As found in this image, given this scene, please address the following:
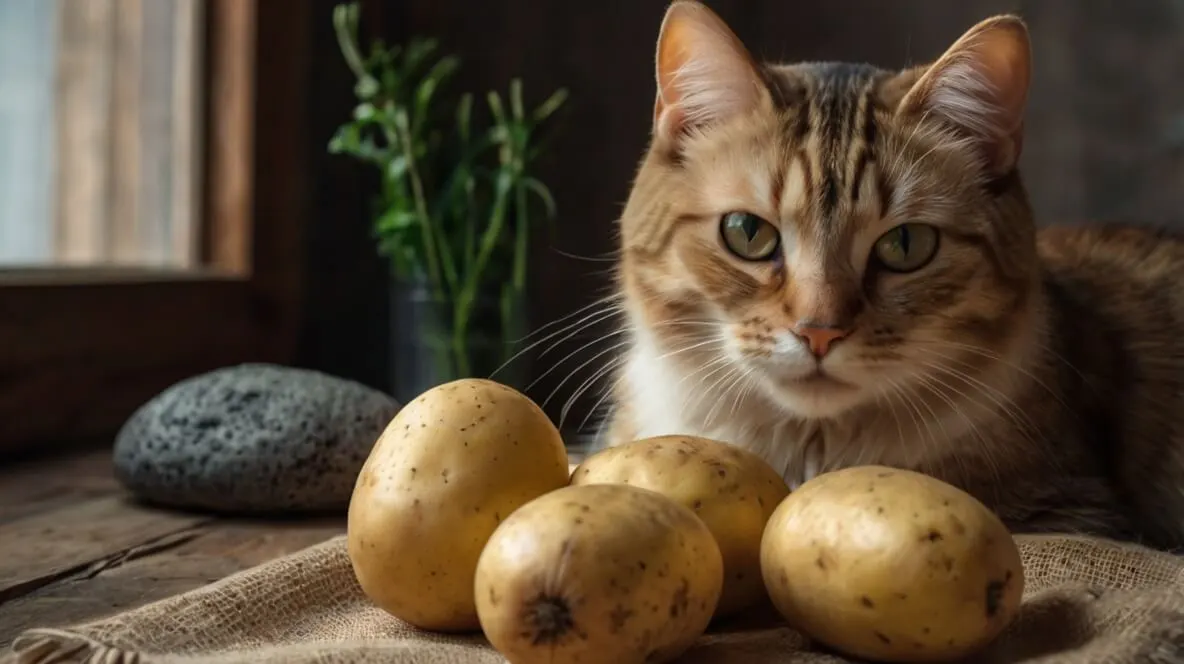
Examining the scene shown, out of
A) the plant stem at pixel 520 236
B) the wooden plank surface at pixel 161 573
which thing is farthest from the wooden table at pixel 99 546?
the plant stem at pixel 520 236

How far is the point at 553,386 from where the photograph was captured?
254cm

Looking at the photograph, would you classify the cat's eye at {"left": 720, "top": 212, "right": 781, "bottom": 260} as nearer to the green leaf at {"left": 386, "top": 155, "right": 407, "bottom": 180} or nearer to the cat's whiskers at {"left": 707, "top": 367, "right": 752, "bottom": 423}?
the cat's whiskers at {"left": 707, "top": 367, "right": 752, "bottom": 423}

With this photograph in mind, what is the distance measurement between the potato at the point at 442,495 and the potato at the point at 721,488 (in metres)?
0.07

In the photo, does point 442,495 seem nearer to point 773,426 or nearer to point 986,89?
point 773,426

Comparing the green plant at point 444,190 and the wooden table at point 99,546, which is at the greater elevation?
the green plant at point 444,190

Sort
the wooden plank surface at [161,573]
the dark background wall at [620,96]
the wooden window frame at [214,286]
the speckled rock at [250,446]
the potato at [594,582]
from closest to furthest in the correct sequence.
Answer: the potato at [594,582] → the wooden plank surface at [161,573] → the speckled rock at [250,446] → the wooden window frame at [214,286] → the dark background wall at [620,96]

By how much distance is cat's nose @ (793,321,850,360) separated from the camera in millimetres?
1050

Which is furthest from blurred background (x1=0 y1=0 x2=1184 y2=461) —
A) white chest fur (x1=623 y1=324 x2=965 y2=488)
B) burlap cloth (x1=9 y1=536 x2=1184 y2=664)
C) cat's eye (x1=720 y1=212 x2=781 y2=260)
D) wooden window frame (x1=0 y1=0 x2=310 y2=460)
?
burlap cloth (x1=9 y1=536 x2=1184 y2=664)

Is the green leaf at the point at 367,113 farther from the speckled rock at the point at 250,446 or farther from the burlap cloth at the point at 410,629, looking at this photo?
the burlap cloth at the point at 410,629

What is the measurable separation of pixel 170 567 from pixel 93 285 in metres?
0.85

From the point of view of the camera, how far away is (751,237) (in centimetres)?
116

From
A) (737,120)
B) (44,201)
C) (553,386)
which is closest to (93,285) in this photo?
(44,201)

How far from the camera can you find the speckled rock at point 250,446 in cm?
149

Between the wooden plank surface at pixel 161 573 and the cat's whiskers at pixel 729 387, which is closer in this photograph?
the wooden plank surface at pixel 161 573
